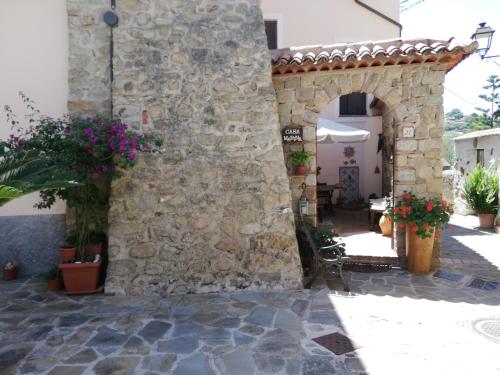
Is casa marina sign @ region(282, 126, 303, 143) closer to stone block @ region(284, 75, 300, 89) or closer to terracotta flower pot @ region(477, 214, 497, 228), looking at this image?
stone block @ region(284, 75, 300, 89)

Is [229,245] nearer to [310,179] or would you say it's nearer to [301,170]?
[301,170]

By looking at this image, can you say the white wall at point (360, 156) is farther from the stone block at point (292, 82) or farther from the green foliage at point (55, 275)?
the green foliage at point (55, 275)

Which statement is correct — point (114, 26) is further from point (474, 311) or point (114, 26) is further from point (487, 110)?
point (487, 110)

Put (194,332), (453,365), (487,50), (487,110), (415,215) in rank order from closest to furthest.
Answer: (453,365)
(194,332)
(415,215)
(487,50)
(487,110)

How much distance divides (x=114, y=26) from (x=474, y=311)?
6042 mm

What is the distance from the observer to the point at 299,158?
19.8ft

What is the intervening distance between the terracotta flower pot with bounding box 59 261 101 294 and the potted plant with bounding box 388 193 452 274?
4.53 metres

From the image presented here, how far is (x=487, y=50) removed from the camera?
7.53 m

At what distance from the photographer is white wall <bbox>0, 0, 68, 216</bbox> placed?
5.92 m

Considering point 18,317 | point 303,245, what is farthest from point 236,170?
point 18,317

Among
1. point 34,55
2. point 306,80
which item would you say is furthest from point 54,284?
point 306,80

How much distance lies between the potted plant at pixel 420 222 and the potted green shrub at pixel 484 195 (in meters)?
4.84

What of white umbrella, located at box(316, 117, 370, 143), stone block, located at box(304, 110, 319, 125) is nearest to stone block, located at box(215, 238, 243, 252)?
stone block, located at box(304, 110, 319, 125)

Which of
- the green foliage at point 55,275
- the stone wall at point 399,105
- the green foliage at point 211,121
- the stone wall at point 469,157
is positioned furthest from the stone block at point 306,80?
the stone wall at point 469,157
